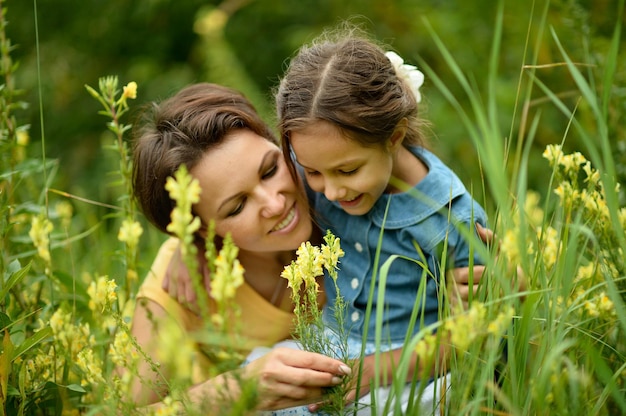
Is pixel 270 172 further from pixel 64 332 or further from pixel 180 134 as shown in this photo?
pixel 64 332

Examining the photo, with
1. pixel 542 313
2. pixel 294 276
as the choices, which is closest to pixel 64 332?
pixel 294 276

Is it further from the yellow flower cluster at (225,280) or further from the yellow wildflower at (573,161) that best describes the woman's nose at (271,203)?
the yellow flower cluster at (225,280)

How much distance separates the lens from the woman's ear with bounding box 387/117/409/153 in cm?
213

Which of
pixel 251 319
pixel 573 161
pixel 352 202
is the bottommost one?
pixel 251 319

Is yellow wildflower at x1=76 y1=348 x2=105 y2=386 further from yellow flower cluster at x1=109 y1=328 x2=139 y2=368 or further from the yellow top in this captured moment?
the yellow top

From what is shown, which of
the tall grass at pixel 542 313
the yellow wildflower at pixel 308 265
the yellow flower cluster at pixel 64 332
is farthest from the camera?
the yellow flower cluster at pixel 64 332

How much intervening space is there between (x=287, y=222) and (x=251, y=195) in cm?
14

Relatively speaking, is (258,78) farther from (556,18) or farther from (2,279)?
(2,279)

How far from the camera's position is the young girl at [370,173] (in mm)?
2018

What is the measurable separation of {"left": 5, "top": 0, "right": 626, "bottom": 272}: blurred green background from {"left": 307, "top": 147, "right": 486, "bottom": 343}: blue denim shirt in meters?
2.17

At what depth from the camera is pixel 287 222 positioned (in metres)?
2.21

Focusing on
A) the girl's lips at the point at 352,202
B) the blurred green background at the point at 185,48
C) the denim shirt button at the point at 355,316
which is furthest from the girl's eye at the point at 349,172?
the blurred green background at the point at 185,48

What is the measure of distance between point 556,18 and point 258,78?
2.24 m

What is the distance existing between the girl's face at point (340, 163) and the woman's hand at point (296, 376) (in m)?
0.54
